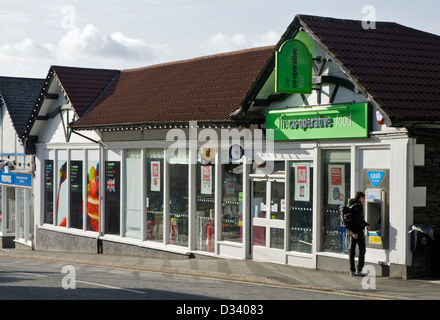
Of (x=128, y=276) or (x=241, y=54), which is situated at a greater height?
(x=241, y=54)

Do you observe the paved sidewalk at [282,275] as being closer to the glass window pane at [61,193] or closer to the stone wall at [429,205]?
the stone wall at [429,205]

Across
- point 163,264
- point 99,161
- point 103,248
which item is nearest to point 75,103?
point 99,161

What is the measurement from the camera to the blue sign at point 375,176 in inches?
574

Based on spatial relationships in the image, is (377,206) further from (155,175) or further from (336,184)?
(155,175)

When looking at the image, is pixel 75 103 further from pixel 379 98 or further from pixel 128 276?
pixel 379 98

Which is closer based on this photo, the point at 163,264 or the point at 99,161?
the point at 163,264

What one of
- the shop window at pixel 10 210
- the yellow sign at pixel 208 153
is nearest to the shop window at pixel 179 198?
the yellow sign at pixel 208 153

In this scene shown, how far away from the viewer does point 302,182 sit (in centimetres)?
1656

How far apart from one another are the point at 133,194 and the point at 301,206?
280 inches

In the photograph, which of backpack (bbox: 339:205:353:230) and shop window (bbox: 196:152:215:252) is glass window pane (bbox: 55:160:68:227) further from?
backpack (bbox: 339:205:353:230)

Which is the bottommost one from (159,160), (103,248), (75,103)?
(103,248)
